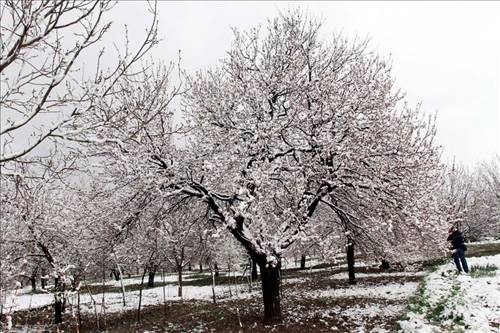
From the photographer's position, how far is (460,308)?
10.1m

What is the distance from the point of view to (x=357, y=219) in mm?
14273

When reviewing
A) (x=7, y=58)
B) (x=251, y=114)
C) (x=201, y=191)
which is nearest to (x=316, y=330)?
(x=201, y=191)

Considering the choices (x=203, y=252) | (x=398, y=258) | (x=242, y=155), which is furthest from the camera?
(x=398, y=258)

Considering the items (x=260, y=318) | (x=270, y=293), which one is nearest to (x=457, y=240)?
(x=270, y=293)

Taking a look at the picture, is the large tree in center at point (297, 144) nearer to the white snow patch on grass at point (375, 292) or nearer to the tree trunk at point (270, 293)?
the tree trunk at point (270, 293)

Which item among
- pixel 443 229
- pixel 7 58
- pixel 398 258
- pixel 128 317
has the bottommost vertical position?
pixel 128 317

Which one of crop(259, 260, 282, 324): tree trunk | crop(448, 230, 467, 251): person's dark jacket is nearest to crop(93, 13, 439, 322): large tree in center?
crop(259, 260, 282, 324): tree trunk

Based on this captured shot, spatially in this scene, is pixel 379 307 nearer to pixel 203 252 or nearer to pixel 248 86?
pixel 203 252

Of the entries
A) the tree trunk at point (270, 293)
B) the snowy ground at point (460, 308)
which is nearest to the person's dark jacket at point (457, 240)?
the snowy ground at point (460, 308)

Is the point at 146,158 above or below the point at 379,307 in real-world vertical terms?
above

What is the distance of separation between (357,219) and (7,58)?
39.8 feet

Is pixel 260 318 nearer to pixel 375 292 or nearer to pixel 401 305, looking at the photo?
pixel 401 305

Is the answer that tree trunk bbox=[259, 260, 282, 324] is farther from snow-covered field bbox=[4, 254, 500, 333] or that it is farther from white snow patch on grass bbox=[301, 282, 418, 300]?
white snow patch on grass bbox=[301, 282, 418, 300]

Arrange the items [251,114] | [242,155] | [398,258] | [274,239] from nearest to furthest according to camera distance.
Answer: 1. [274,239]
2. [242,155]
3. [251,114]
4. [398,258]
